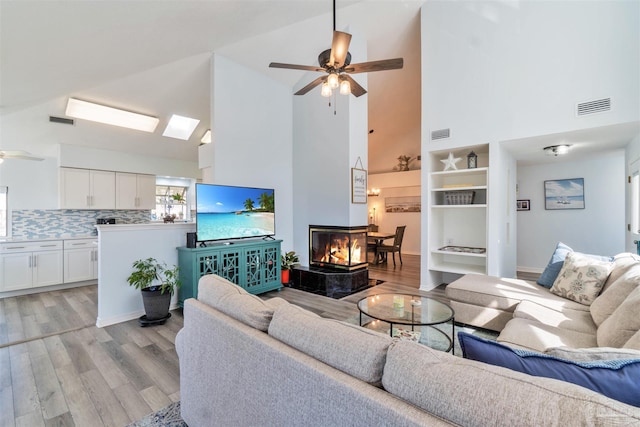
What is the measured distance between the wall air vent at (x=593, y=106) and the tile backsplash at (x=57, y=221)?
7.49 m

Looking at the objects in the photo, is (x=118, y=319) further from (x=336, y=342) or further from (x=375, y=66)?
(x=375, y=66)

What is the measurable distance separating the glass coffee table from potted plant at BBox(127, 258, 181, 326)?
227 cm

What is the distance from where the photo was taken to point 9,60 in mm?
2578

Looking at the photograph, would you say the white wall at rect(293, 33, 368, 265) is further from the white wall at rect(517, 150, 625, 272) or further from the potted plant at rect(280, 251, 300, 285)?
the white wall at rect(517, 150, 625, 272)

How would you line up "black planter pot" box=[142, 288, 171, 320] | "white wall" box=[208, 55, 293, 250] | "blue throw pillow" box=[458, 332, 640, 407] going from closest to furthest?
1. "blue throw pillow" box=[458, 332, 640, 407]
2. "black planter pot" box=[142, 288, 171, 320]
3. "white wall" box=[208, 55, 293, 250]

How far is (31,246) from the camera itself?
4586 millimetres

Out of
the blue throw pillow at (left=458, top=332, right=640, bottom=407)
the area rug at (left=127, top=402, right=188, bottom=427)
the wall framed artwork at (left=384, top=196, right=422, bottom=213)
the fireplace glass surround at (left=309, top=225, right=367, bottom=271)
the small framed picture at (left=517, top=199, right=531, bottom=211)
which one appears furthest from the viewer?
the wall framed artwork at (left=384, top=196, right=422, bottom=213)

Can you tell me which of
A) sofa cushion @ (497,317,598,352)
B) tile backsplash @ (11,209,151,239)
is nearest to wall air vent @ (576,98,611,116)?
sofa cushion @ (497,317,598,352)

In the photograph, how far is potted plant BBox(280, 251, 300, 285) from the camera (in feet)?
16.1

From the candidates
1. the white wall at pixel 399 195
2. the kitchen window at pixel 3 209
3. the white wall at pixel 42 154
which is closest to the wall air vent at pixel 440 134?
the white wall at pixel 399 195

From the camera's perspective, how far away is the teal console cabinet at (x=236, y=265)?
3625mm

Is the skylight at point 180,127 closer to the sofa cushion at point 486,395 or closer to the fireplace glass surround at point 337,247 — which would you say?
the fireplace glass surround at point 337,247

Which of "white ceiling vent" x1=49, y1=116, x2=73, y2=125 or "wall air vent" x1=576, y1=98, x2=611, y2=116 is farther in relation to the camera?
"white ceiling vent" x1=49, y1=116, x2=73, y2=125

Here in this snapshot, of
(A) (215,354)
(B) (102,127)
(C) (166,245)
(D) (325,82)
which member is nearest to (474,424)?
(A) (215,354)
